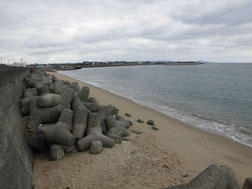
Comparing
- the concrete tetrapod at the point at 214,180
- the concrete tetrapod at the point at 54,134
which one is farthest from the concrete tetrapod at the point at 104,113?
the concrete tetrapod at the point at 214,180

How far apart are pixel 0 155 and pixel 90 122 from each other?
11.4ft

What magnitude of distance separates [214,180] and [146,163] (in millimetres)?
2422

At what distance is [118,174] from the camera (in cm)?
497

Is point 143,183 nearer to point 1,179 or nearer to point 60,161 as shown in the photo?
point 60,161

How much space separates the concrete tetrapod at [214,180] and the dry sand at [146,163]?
137 cm

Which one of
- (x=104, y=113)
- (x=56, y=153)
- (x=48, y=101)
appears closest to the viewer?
(x=56, y=153)

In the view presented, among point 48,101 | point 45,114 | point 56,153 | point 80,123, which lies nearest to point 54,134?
point 56,153

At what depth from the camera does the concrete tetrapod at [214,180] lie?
3.36 meters

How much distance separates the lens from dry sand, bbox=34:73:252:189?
4.67 m

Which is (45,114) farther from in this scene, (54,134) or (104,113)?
(104,113)

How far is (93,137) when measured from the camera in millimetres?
6090

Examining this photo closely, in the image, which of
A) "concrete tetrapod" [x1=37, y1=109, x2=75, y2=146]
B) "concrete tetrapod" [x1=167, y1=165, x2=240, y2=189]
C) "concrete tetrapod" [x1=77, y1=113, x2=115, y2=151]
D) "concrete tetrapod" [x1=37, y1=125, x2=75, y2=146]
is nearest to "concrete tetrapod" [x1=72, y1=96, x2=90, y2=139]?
"concrete tetrapod" [x1=77, y1=113, x2=115, y2=151]

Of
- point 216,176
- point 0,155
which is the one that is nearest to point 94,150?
point 0,155

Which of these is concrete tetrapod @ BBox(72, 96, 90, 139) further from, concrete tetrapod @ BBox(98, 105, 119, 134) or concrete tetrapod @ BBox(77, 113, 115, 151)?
concrete tetrapod @ BBox(98, 105, 119, 134)
